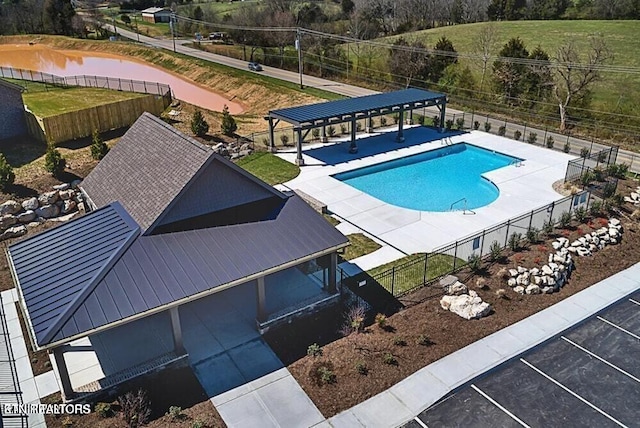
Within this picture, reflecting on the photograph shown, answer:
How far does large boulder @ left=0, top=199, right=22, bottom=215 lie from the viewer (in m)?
25.8

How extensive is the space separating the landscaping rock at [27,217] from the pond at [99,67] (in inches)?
1212

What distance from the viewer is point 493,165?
35438mm

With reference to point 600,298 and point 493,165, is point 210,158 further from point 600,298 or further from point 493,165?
point 493,165

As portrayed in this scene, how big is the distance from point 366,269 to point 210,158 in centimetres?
841

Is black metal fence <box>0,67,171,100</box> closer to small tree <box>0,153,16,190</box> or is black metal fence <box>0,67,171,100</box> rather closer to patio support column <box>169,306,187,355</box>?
small tree <box>0,153,16,190</box>

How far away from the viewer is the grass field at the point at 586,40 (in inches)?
1779

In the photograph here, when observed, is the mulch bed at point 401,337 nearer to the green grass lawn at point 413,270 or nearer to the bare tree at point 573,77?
the green grass lawn at point 413,270

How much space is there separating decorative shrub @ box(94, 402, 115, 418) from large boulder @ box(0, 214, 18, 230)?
1515 centimetres

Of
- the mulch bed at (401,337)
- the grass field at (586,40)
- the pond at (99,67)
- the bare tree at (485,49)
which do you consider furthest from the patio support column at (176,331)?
the bare tree at (485,49)

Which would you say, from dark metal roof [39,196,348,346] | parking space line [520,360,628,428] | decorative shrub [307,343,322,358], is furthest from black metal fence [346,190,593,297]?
parking space line [520,360,628,428]

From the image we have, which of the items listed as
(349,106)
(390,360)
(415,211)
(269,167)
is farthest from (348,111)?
(390,360)

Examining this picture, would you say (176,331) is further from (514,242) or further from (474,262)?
(514,242)

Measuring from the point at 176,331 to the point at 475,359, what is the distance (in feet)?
31.7

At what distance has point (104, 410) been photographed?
14.4 m
